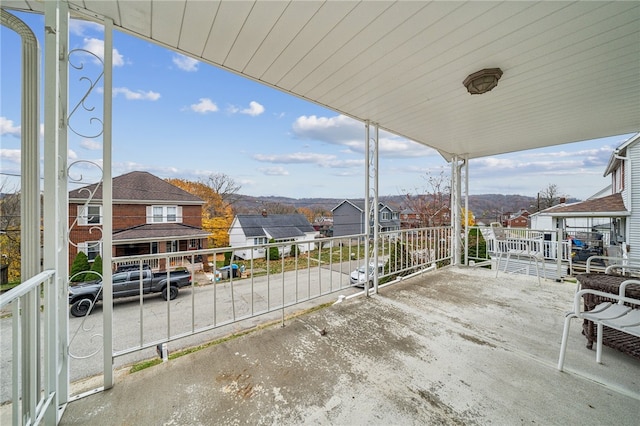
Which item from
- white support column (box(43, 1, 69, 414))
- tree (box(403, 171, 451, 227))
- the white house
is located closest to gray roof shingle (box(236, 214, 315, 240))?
the white house

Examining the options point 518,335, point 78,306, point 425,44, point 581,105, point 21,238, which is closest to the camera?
point 21,238

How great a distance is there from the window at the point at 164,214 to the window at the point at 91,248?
106cm

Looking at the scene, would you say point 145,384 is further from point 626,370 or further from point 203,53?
point 626,370

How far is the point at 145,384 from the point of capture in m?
1.49

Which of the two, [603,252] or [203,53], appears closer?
[203,53]

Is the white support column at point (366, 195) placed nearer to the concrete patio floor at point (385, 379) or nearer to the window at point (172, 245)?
the concrete patio floor at point (385, 379)

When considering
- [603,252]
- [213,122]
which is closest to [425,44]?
[213,122]

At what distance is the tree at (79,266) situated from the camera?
143 centimetres

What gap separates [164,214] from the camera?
269cm

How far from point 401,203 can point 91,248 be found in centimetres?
645

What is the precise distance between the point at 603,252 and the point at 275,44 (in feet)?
29.2

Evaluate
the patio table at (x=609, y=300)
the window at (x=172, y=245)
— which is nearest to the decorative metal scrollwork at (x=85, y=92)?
the window at (x=172, y=245)

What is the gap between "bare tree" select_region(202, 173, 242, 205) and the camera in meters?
3.98

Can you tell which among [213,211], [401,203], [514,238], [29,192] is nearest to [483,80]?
[29,192]
